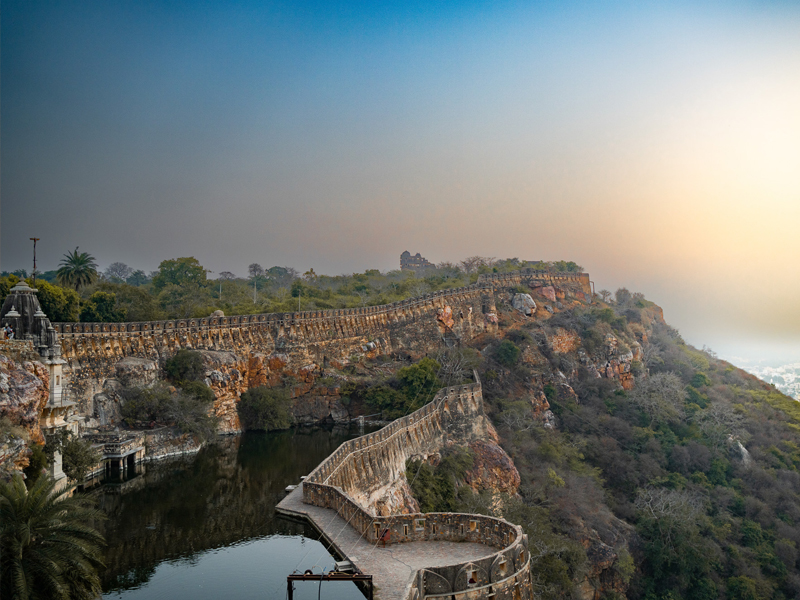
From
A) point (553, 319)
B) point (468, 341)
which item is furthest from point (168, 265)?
point (553, 319)

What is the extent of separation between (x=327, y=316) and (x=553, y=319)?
902 inches

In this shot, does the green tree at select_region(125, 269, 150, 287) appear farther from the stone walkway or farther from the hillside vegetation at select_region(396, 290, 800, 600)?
the stone walkway

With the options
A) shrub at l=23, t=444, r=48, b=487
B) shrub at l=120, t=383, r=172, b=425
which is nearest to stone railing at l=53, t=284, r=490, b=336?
shrub at l=120, t=383, r=172, b=425

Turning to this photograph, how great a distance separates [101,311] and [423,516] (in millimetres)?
37514

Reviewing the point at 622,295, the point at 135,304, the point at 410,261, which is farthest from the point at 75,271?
the point at 410,261

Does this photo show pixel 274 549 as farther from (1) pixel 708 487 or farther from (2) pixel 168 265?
(2) pixel 168 265

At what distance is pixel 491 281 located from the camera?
73.3 m

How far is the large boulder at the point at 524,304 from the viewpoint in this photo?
70812mm

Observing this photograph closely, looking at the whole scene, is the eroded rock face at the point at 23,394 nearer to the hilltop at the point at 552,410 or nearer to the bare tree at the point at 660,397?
the hilltop at the point at 552,410

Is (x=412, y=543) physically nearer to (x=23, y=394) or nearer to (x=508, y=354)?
(x=23, y=394)

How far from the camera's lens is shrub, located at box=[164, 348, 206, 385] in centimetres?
4638

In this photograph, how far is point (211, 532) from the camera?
2755 cm

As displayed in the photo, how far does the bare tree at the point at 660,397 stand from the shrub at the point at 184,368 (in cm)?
3730

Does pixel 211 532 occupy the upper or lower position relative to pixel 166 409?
lower
